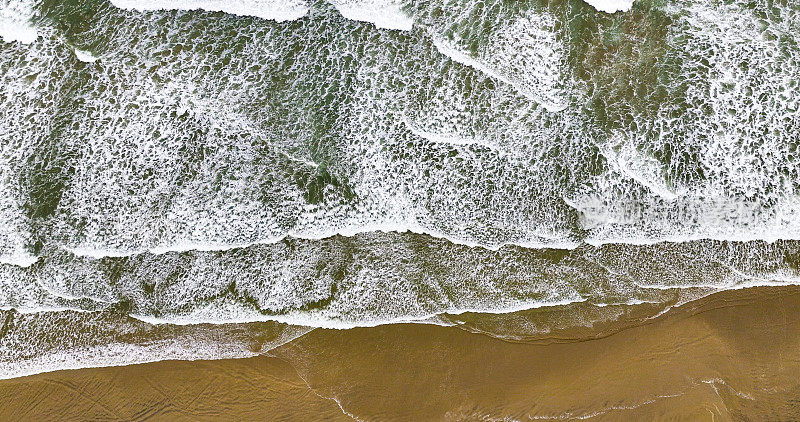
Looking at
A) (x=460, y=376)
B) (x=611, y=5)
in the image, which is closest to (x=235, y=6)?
(x=611, y=5)

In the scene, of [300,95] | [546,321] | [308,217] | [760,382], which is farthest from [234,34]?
[760,382]

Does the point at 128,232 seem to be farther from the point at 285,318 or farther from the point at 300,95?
the point at 300,95

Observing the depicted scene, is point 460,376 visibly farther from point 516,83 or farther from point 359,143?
point 516,83

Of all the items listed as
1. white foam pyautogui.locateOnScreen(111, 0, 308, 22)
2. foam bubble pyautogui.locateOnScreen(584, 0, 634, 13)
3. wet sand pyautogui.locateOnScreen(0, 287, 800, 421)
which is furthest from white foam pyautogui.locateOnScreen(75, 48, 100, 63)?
foam bubble pyautogui.locateOnScreen(584, 0, 634, 13)

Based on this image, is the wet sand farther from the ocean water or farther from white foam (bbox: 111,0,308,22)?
white foam (bbox: 111,0,308,22)

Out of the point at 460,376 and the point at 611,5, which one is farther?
the point at 460,376

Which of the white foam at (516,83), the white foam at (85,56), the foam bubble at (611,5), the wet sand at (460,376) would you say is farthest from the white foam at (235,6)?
the wet sand at (460,376)
